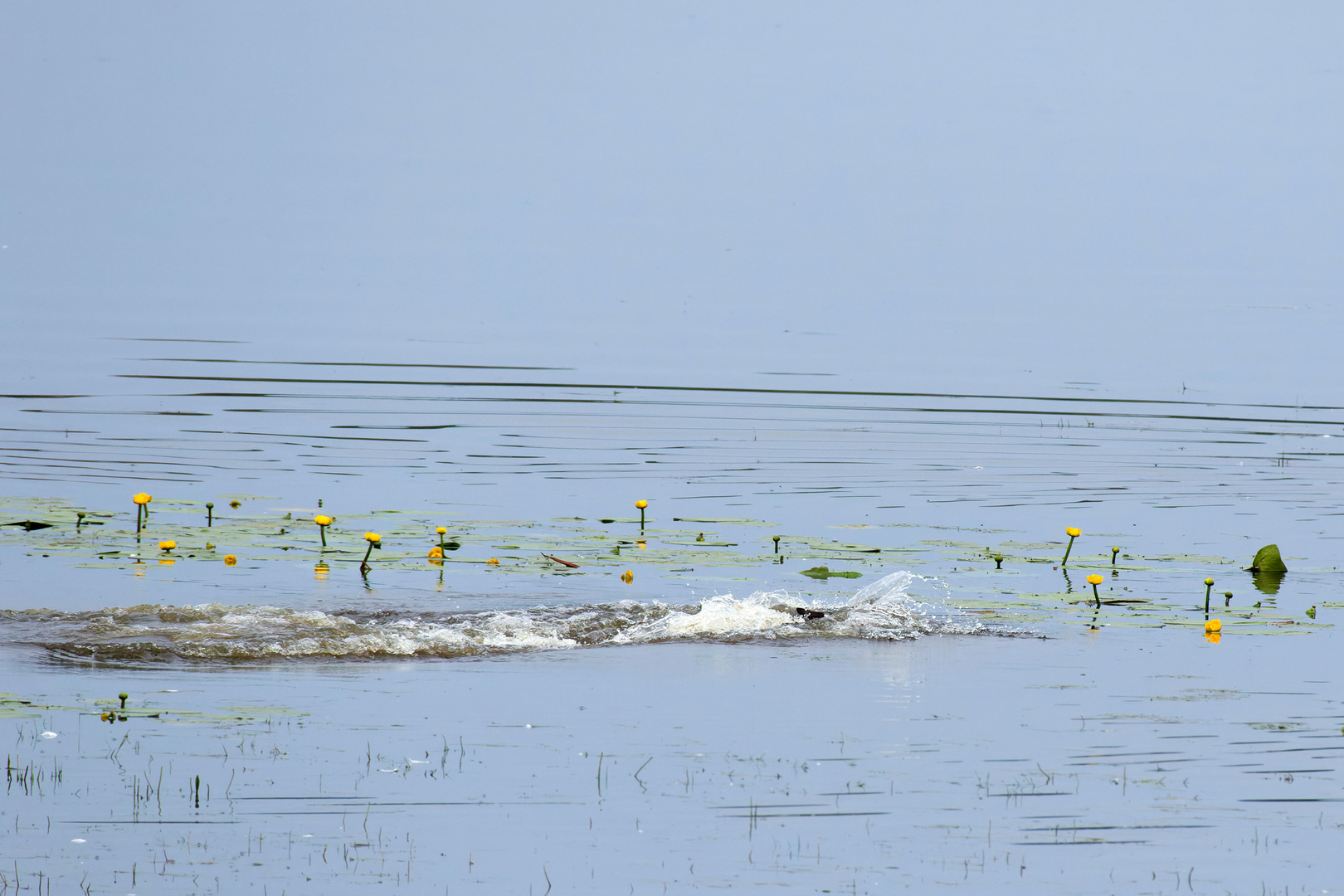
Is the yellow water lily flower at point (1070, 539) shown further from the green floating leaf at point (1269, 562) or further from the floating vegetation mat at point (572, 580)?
the green floating leaf at point (1269, 562)

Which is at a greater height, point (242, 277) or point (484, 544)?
point (242, 277)

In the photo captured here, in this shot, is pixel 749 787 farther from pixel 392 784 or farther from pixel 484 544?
pixel 484 544

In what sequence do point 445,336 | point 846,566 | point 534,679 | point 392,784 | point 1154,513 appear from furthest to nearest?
point 445,336, point 1154,513, point 846,566, point 534,679, point 392,784

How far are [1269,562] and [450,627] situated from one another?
A: 18.8 feet

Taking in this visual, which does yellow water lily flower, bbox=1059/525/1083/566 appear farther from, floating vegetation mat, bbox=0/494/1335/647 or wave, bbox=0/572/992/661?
wave, bbox=0/572/992/661

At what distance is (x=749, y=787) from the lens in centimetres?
776

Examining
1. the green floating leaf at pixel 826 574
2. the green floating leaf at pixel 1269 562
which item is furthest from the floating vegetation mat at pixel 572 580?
the green floating leaf at pixel 1269 562

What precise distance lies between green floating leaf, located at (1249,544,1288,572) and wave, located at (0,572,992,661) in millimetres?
2679

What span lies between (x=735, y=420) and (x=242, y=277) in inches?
890

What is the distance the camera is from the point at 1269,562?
42.3ft

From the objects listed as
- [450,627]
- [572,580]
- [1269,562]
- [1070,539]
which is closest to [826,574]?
[572,580]

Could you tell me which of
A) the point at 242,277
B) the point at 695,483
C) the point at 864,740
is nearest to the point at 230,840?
the point at 864,740

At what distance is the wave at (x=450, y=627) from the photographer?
406 inches

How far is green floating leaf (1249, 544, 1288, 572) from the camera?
1290 cm
